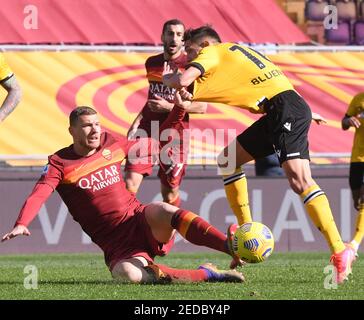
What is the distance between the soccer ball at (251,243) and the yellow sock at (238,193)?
4.05 feet

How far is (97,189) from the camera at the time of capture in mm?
9227

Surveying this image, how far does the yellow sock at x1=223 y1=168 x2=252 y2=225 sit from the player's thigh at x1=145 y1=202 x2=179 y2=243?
1023 millimetres

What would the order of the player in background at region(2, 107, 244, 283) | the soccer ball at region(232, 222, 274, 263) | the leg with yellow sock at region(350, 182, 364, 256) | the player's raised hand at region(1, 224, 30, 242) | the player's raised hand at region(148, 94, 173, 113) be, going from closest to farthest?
the player's raised hand at region(1, 224, 30, 242) → the soccer ball at region(232, 222, 274, 263) → the player in background at region(2, 107, 244, 283) → the player's raised hand at region(148, 94, 173, 113) → the leg with yellow sock at region(350, 182, 364, 256)

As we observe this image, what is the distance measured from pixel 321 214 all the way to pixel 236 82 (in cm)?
127

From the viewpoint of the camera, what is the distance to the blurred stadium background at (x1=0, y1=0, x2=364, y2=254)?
14.2 m

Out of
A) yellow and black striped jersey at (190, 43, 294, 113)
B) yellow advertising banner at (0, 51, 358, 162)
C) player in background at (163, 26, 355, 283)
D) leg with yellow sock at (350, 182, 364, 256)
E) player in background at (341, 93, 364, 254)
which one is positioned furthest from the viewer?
yellow advertising banner at (0, 51, 358, 162)

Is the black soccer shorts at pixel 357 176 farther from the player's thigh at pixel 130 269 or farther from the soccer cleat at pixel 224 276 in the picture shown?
the player's thigh at pixel 130 269

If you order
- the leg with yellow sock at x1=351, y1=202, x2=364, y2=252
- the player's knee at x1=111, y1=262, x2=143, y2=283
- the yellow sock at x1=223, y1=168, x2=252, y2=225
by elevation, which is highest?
the yellow sock at x1=223, y1=168, x2=252, y2=225

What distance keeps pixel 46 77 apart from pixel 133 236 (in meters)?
7.14

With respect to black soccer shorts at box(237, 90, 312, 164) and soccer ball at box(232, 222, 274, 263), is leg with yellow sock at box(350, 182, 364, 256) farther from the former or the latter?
soccer ball at box(232, 222, 274, 263)

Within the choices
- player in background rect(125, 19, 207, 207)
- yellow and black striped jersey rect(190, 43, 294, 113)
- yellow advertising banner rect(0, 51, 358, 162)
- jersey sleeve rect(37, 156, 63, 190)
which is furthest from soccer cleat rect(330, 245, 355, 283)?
yellow advertising banner rect(0, 51, 358, 162)

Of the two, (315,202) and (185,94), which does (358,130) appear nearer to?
(315,202)

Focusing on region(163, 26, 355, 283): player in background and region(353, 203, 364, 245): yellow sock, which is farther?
region(353, 203, 364, 245): yellow sock
